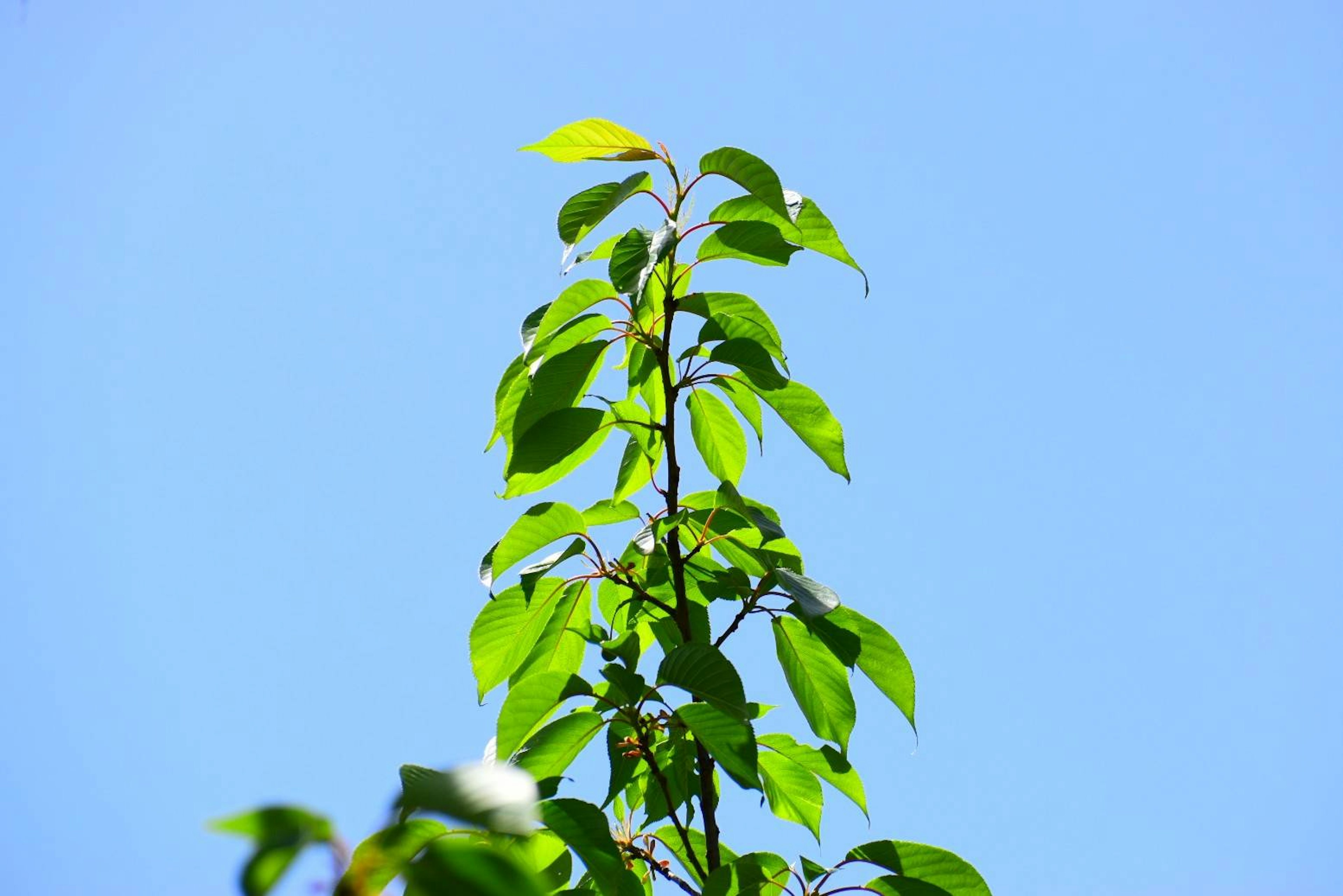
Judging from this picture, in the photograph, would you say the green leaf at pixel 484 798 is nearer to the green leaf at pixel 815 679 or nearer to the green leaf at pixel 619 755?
the green leaf at pixel 619 755

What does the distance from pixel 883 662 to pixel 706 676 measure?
0.28 m

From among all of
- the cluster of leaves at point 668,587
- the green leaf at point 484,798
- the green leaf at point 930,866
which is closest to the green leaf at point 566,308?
the cluster of leaves at point 668,587

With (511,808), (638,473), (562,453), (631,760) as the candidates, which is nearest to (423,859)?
(511,808)

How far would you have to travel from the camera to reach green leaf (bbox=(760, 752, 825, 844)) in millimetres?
1514

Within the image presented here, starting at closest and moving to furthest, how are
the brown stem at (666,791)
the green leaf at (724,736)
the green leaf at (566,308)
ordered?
the green leaf at (724,736)
the brown stem at (666,791)
the green leaf at (566,308)

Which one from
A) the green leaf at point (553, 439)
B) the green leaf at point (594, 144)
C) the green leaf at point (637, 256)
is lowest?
the green leaf at point (553, 439)

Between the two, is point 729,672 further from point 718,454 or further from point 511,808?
point 511,808

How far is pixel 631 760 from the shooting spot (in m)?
1.34

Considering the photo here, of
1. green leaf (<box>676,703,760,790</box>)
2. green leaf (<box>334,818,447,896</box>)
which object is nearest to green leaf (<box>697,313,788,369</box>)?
green leaf (<box>676,703,760,790</box>)

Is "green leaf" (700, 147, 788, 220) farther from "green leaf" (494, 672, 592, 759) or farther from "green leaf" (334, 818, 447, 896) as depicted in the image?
"green leaf" (334, 818, 447, 896)

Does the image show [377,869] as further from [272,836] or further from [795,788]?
[795,788]

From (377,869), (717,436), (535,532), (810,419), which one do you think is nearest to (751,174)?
(810,419)

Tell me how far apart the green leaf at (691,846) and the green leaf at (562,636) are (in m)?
0.28

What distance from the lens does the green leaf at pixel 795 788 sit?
151cm
